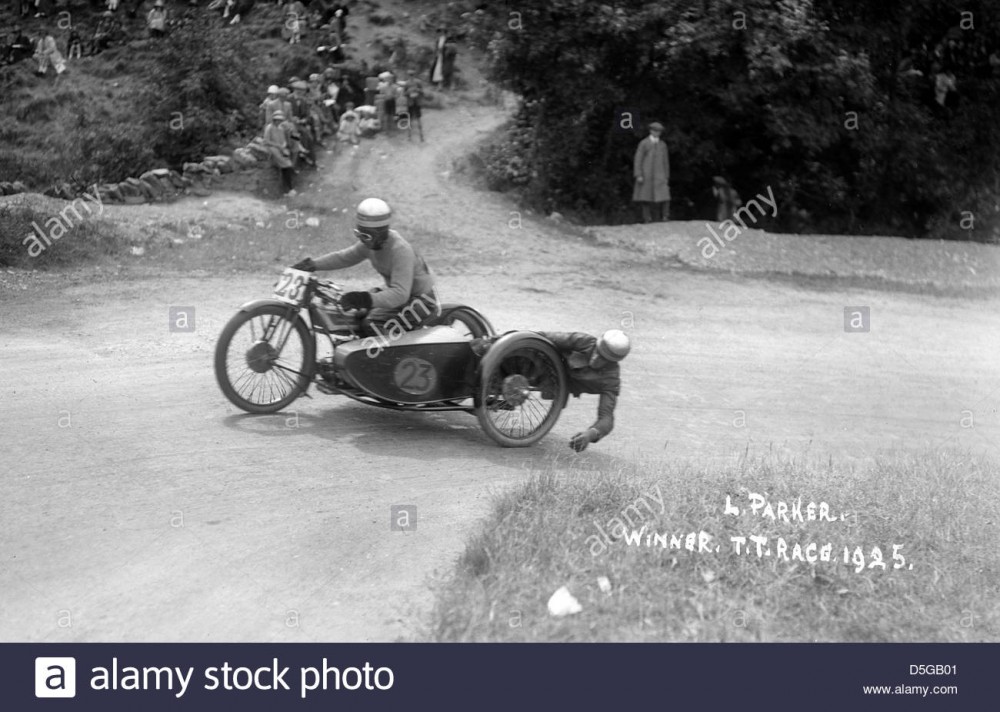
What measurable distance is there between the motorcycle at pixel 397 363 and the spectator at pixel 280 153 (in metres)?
11.8

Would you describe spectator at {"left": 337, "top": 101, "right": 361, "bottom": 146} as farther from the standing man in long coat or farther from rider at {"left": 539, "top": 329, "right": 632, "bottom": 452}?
rider at {"left": 539, "top": 329, "right": 632, "bottom": 452}

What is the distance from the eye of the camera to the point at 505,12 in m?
20.0

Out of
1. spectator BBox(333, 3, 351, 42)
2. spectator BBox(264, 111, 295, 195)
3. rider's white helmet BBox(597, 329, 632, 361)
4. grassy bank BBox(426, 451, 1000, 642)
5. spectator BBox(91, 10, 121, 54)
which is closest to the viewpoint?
grassy bank BBox(426, 451, 1000, 642)

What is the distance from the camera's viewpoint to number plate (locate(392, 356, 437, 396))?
881 centimetres

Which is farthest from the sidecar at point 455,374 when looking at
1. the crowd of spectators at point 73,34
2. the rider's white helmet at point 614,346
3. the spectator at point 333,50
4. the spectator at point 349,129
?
the crowd of spectators at point 73,34

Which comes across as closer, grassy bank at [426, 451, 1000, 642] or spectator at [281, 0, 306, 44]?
grassy bank at [426, 451, 1000, 642]

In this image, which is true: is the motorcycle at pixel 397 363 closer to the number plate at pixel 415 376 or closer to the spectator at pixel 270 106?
the number plate at pixel 415 376

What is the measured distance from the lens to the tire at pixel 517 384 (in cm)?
865

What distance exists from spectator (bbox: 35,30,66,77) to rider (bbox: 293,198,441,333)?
76.5ft

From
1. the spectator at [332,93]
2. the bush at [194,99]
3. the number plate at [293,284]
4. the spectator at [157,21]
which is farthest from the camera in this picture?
the spectator at [157,21]

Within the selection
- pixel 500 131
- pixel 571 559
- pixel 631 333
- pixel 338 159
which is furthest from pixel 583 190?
pixel 571 559

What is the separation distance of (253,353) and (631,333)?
231 inches

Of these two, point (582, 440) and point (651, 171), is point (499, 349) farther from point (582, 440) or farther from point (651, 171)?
point (651, 171)

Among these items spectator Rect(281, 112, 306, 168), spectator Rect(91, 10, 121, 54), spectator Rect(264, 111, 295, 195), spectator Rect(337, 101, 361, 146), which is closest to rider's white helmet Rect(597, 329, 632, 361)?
spectator Rect(264, 111, 295, 195)
